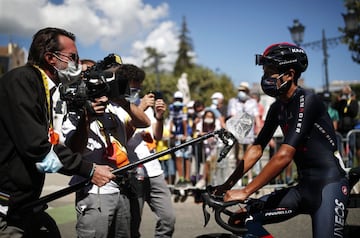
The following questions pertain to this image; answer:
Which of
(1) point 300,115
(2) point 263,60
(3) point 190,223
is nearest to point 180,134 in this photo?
(3) point 190,223

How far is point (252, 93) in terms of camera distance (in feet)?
30.0

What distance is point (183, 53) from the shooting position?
62.0 metres

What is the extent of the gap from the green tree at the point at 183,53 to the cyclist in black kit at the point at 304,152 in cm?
5338

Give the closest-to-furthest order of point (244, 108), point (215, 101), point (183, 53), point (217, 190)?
point (217, 190), point (244, 108), point (215, 101), point (183, 53)

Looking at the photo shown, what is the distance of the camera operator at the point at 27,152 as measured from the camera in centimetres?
209

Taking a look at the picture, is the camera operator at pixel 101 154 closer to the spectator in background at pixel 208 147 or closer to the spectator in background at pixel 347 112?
the spectator in background at pixel 208 147

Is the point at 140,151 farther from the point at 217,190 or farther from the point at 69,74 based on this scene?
the point at 69,74

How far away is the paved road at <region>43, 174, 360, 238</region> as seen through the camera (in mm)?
5063

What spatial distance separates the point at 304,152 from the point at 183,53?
60.4 metres

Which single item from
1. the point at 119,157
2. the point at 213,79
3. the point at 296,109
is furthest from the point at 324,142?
the point at 213,79

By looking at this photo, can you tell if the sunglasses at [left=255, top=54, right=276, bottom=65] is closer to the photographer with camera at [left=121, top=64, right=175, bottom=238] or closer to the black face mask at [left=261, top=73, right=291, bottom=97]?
the black face mask at [left=261, top=73, right=291, bottom=97]

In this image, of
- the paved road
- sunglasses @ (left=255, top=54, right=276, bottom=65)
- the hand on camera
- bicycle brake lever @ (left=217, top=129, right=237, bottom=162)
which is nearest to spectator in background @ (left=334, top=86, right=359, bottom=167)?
the paved road

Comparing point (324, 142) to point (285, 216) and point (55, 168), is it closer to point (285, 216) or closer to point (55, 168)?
point (285, 216)

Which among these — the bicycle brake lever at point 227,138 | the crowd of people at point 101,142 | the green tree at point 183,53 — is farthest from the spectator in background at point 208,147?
the green tree at point 183,53
